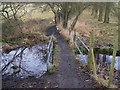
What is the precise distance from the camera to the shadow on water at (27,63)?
314 inches

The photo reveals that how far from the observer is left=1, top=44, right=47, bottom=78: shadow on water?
314 inches

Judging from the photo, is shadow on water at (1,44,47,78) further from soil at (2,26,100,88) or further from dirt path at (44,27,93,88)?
dirt path at (44,27,93,88)

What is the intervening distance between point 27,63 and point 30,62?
229 mm

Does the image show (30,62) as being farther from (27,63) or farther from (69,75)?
(69,75)

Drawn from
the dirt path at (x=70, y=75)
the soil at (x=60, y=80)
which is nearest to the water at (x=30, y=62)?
the soil at (x=60, y=80)

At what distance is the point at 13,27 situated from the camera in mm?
15203

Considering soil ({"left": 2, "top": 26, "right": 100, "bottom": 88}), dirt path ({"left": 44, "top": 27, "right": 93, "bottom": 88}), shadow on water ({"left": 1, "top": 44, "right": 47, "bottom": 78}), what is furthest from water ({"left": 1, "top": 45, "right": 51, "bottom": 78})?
dirt path ({"left": 44, "top": 27, "right": 93, "bottom": 88})

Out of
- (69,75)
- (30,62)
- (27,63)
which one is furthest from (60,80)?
(30,62)

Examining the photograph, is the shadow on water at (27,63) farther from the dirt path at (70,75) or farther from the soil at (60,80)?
the dirt path at (70,75)

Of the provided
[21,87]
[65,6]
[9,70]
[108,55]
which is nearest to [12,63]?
[9,70]

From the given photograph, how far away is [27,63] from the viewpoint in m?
9.45

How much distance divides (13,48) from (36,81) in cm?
619

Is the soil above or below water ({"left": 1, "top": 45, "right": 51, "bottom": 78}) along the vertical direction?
above

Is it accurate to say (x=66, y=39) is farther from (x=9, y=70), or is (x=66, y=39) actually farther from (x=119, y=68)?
(x=9, y=70)
